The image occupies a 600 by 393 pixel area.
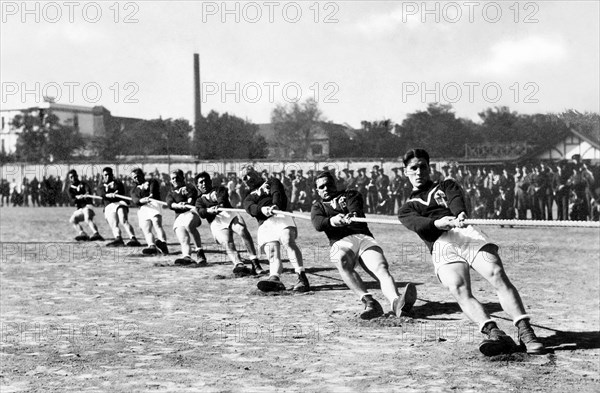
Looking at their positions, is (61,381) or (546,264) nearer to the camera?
(61,381)

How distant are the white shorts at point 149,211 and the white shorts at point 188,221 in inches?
76.2

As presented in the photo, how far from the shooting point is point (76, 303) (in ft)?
33.6

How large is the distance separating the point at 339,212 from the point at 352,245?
1.51 feet

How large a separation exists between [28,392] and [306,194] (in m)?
26.8

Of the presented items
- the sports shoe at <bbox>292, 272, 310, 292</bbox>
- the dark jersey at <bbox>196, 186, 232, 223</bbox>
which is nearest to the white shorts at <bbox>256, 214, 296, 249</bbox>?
the sports shoe at <bbox>292, 272, 310, 292</bbox>

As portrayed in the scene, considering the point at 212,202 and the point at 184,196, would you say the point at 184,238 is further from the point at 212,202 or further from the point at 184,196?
the point at 212,202

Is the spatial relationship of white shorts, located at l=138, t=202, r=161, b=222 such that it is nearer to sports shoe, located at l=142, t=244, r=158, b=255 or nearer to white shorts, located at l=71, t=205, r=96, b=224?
sports shoe, located at l=142, t=244, r=158, b=255

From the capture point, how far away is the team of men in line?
677 centimetres

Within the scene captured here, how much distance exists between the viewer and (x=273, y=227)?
38.1 ft

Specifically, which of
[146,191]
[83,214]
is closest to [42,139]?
[83,214]

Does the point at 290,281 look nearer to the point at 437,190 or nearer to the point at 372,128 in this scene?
the point at 437,190

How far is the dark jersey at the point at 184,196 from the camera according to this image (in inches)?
580

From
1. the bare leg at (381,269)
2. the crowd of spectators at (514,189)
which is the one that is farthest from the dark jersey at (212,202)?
the bare leg at (381,269)

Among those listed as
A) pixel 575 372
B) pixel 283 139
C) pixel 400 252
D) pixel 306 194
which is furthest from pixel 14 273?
pixel 283 139
